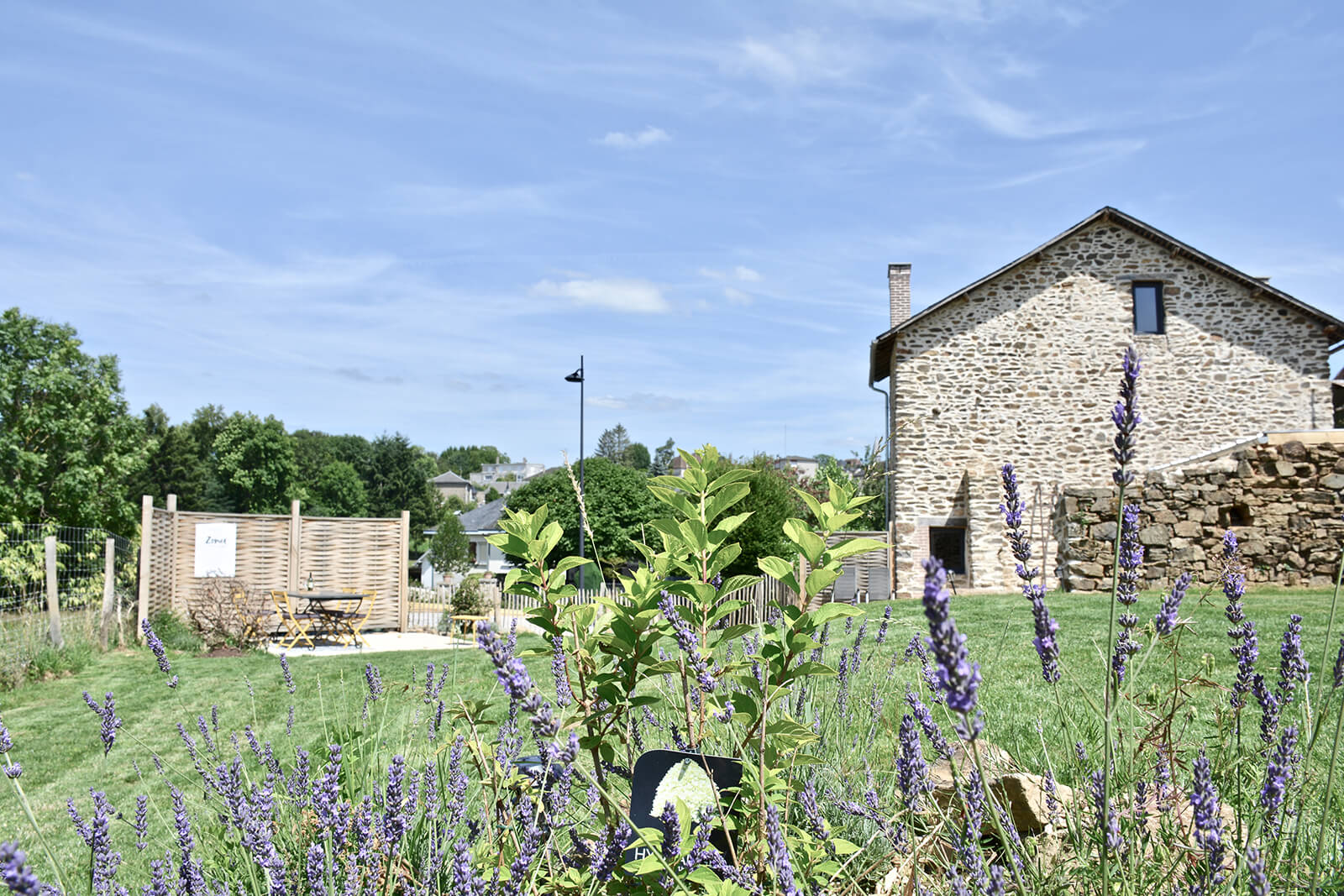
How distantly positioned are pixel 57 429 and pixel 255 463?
1036 inches

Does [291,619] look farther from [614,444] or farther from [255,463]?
[614,444]

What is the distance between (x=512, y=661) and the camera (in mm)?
1326

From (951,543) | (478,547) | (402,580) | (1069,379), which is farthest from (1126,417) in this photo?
(478,547)

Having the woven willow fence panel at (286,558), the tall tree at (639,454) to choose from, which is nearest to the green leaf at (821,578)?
the woven willow fence panel at (286,558)

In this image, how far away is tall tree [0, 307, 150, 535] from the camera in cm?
2864

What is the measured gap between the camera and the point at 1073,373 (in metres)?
18.7

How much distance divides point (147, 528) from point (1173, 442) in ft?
70.9

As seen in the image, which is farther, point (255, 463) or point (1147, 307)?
point (255, 463)

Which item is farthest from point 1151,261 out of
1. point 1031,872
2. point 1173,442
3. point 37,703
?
point 37,703

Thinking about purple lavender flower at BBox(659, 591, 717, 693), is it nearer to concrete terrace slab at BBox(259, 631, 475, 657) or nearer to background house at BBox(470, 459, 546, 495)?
concrete terrace slab at BBox(259, 631, 475, 657)

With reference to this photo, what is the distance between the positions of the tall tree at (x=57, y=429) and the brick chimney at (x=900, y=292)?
28886mm

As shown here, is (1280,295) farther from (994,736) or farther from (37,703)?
(37,703)

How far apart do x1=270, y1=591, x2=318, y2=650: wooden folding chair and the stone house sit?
492 inches

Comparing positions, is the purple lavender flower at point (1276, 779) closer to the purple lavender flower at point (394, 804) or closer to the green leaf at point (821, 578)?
the green leaf at point (821, 578)
